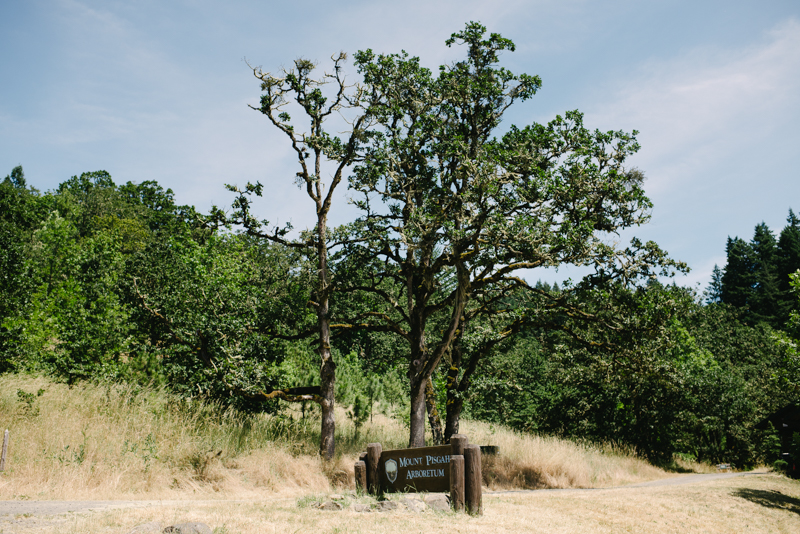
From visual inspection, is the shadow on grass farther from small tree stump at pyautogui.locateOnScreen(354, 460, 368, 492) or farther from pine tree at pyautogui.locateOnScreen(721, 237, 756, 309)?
pine tree at pyautogui.locateOnScreen(721, 237, 756, 309)

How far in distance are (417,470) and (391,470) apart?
2.04 ft

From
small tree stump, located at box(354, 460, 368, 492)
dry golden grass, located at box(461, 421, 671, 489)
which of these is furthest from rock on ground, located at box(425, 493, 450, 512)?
dry golden grass, located at box(461, 421, 671, 489)

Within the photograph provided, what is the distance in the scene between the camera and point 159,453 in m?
10.9

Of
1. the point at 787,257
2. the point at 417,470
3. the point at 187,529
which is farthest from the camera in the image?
the point at 787,257

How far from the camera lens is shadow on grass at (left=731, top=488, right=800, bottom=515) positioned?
1398 centimetres

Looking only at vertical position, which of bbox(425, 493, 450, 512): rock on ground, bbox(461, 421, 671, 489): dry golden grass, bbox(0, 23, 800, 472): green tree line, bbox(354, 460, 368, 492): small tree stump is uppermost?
bbox(0, 23, 800, 472): green tree line

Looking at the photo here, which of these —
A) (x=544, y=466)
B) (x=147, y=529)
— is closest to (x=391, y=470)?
(x=147, y=529)

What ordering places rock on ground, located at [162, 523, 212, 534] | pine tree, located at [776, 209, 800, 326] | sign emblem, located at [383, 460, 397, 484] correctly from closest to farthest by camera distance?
rock on ground, located at [162, 523, 212, 534] < sign emblem, located at [383, 460, 397, 484] < pine tree, located at [776, 209, 800, 326]

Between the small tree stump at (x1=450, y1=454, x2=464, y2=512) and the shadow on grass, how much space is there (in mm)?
10912

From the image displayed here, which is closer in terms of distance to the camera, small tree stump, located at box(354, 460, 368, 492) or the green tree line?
small tree stump, located at box(354, 460, 368, 492)

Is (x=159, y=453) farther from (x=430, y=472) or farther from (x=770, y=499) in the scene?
(x=770, y=499)

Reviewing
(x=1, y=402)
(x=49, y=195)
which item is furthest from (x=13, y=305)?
(x=49, y=195)

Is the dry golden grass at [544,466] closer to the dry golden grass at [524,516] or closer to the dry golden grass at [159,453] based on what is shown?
the dry golden grass at [159,453]

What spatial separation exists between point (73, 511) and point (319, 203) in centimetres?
1087
